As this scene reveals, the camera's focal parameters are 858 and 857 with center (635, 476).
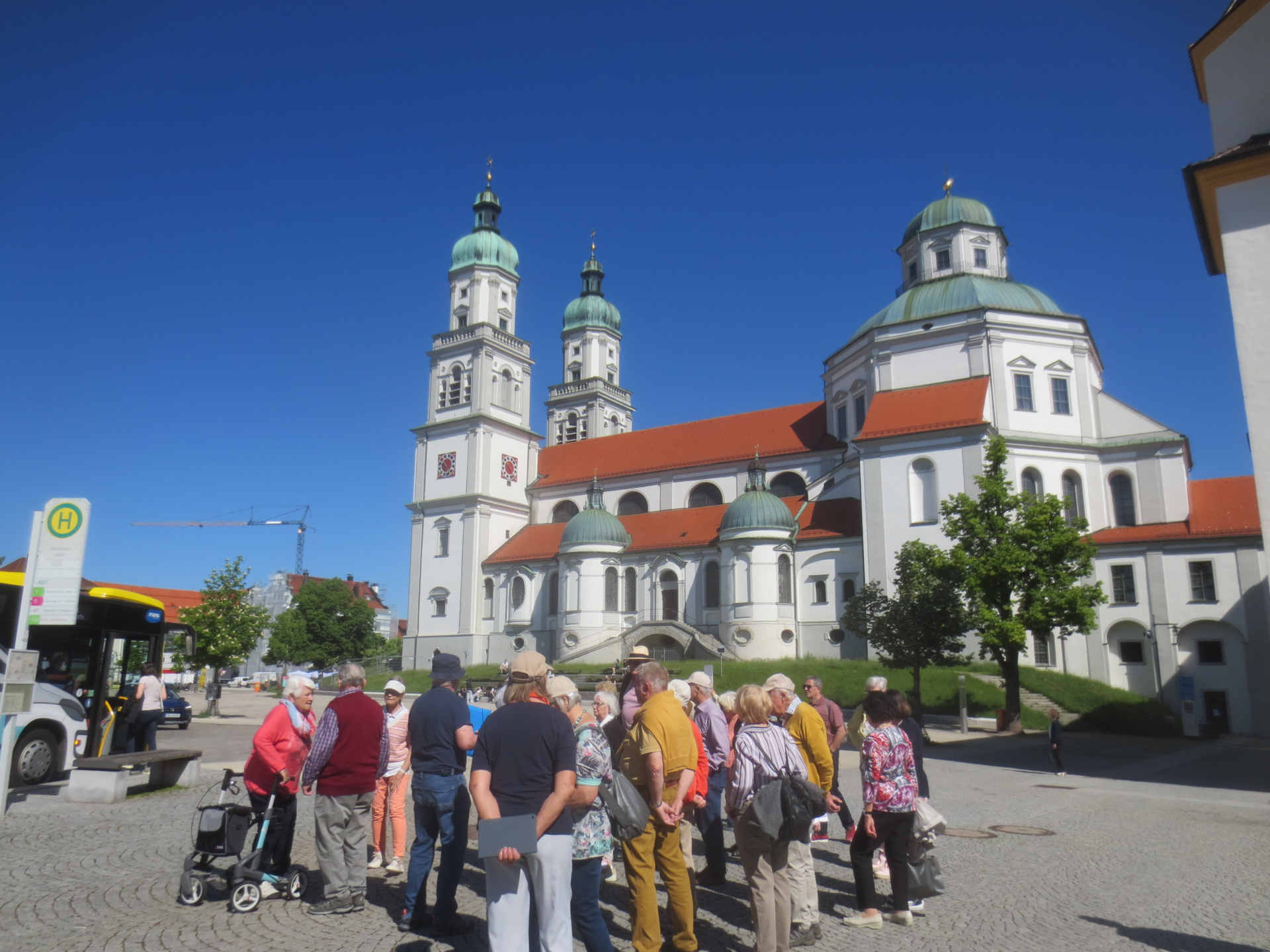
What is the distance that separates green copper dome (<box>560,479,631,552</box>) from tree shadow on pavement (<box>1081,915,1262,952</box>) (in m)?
38.4

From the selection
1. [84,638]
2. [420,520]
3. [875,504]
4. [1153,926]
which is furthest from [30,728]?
[420,520]

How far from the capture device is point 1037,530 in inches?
1012

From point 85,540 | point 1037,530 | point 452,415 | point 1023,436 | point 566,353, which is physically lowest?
point 85,540

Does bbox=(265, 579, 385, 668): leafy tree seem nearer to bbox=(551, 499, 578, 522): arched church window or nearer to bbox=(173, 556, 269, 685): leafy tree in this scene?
bbox=(551, 499, 578, 522): arched church window

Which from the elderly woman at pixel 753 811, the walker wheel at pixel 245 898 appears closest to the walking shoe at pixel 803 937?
the elderly woman at pixel 753 811

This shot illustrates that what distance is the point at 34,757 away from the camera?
12883 millimetres

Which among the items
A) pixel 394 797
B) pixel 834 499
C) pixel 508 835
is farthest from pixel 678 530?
pixel 508 835

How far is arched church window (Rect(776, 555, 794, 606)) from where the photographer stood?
128 ft

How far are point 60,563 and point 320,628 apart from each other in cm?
5354

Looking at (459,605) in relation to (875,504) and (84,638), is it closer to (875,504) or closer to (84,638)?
(875,504)

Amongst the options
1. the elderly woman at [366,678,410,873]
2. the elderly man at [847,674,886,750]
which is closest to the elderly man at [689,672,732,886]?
the elderly man at [847,674,886,750]

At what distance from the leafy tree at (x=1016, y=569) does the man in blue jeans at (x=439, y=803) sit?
70.5 ft

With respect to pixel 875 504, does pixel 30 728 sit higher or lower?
lower

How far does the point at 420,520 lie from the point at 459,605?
6269 millimetres
